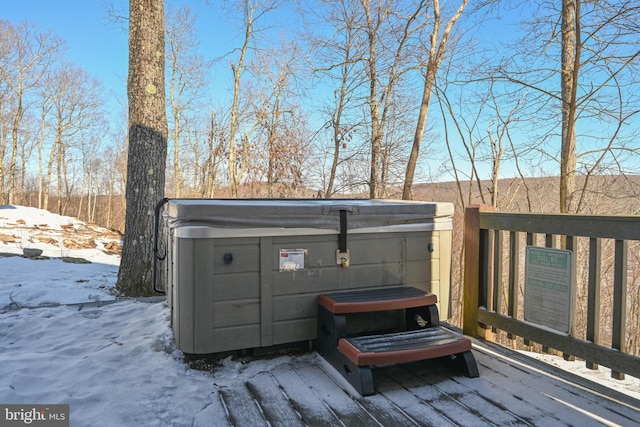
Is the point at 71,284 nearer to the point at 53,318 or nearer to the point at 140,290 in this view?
the point at 140,290

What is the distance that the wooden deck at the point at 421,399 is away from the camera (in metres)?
1.72

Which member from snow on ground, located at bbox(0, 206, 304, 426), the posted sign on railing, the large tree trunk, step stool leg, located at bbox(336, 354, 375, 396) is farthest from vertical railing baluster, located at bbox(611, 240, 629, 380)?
the large tree trunk

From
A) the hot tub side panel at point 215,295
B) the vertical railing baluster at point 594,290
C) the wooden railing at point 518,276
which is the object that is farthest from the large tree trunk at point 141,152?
the vertical railing baluster at point 594,290

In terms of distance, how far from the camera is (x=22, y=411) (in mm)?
1773

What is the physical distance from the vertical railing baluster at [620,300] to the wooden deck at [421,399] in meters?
0.25

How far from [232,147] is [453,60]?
7646 millimetres

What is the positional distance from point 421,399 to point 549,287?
102cm

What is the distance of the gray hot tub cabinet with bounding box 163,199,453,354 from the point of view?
216 cm

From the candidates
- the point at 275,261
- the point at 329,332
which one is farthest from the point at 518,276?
the point at 275,261

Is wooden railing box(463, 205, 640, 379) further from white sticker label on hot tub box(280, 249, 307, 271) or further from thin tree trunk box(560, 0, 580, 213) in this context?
thin tree trunk box(560, 0, 580, 213)

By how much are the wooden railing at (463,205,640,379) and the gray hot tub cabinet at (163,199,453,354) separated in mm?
379

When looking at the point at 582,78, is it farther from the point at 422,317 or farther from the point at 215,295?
the point at 215,295

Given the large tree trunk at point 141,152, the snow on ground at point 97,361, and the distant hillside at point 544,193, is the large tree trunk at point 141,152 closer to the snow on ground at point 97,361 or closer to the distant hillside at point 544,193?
the snow on ground at point 97,361

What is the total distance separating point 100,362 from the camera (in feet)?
7.58
